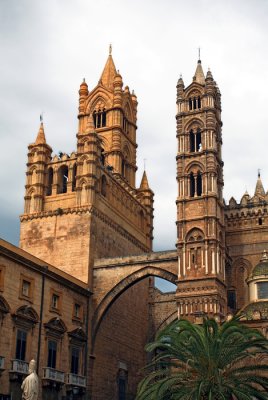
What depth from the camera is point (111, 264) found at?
4900cm

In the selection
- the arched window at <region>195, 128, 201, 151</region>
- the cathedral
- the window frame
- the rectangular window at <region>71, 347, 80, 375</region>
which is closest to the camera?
the window frame

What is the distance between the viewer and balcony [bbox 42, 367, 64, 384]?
3969 cm

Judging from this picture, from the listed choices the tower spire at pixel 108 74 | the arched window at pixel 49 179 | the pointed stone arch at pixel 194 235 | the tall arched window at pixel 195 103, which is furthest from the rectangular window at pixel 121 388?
the tower spire at pixel 108 74

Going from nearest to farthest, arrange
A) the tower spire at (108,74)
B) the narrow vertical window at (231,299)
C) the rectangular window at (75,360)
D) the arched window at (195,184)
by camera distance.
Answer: the rectangular window at (75,360) → the arched window at (195,184) → the narrow vertical window at (231,299) → the tower spire at (108,74)

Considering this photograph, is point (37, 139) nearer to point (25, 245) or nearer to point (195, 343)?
point (25, 245)

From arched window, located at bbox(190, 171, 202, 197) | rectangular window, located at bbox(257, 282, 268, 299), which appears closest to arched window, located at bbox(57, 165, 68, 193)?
arched window, located at bbox(190, 171, 202, 197)

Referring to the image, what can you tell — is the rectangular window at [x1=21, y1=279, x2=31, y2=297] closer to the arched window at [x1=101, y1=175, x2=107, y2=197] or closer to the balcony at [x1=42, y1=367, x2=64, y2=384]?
the balcony at [x1=42, y1=367, x2=64, y2=384]

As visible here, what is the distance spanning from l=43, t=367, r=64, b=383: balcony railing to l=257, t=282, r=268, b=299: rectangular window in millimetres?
15466

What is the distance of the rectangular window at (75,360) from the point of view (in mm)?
44084

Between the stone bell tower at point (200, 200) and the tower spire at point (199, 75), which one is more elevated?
the tower spire at point (199, 75)

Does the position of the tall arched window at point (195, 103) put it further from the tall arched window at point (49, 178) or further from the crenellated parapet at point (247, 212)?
the tall arched window at point (49, 178)

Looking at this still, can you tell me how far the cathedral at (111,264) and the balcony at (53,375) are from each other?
14 cm

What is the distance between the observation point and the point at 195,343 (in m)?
29.0

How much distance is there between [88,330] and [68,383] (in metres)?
5.49
